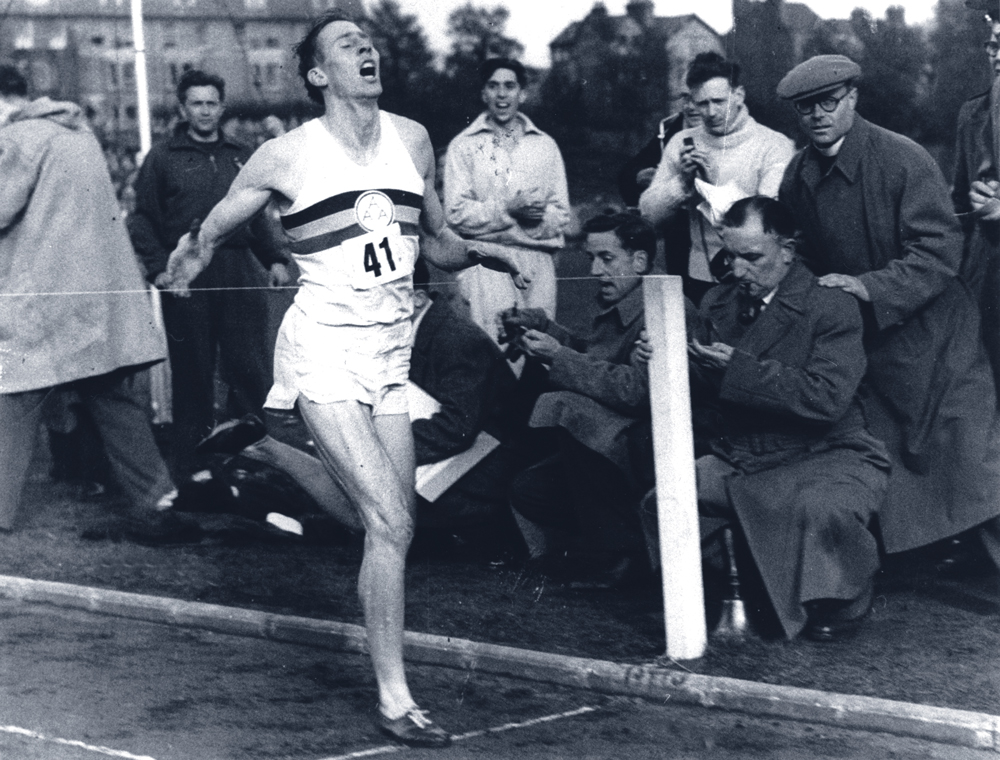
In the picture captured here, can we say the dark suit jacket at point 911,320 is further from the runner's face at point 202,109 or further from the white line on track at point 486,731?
the runner's face at point 202,109

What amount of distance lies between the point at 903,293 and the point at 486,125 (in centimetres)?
173

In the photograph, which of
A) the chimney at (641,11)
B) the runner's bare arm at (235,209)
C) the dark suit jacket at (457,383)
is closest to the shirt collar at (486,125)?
the chimney at (641,11)

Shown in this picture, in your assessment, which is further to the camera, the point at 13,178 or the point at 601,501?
the point at 13,178

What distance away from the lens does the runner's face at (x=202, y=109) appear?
7859 millimetres

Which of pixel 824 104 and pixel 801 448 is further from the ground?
pixel 824 104

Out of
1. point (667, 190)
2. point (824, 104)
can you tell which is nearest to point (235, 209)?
point (667, 190)

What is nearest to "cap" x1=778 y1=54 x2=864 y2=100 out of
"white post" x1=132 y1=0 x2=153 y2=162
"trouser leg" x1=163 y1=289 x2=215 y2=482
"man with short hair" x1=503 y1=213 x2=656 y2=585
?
"man with short hair" x1=503 y1=213 x2=656 y2=585

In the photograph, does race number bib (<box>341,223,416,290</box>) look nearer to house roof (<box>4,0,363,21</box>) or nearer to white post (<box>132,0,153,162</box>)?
house roof (<box>4,0,363,21</box>)

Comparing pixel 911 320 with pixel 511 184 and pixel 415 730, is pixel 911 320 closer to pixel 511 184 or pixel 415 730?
pixel 511 184

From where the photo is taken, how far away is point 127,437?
8.04 metres

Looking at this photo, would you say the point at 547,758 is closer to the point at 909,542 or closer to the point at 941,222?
the point at 909,542

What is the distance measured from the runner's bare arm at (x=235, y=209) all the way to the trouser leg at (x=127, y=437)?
9.48 feet

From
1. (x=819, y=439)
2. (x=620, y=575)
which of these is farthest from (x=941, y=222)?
(x=620, y=575)

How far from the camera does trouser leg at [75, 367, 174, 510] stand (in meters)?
8.01
